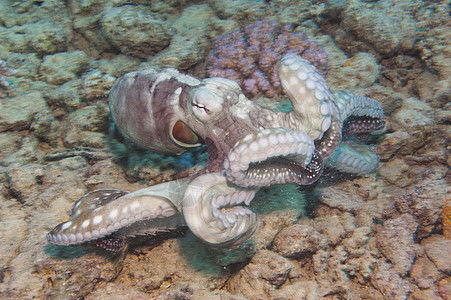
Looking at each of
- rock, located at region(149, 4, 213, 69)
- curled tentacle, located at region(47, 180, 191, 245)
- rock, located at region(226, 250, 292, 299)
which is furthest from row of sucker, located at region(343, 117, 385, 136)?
rock, located at region(149, 4, 213, 69)

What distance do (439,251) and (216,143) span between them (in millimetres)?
2222

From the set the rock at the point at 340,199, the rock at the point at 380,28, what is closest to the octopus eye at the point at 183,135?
the rock at the point at 340,199

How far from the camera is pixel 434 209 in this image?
8.97 ft

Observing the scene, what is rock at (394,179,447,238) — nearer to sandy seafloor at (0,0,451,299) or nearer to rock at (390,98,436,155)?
sandy seafloor at (0,0,451,299)

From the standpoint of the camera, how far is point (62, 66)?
5.32 m

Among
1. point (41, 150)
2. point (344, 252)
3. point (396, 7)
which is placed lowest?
point (41, 150)

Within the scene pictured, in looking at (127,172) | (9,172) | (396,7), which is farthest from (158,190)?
(396,7)

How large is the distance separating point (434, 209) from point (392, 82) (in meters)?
2.78

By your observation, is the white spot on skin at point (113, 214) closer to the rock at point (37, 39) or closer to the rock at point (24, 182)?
the rock at point (24, 182)

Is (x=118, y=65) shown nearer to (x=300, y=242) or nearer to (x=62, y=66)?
(x=62, y=66)

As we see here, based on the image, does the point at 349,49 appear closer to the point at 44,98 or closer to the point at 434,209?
the point at 434,209

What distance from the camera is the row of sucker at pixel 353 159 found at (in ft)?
9.67

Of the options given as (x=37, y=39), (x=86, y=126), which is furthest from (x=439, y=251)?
(x=37, y=39)

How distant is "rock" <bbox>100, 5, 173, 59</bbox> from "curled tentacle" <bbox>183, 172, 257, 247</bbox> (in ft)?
12.9
